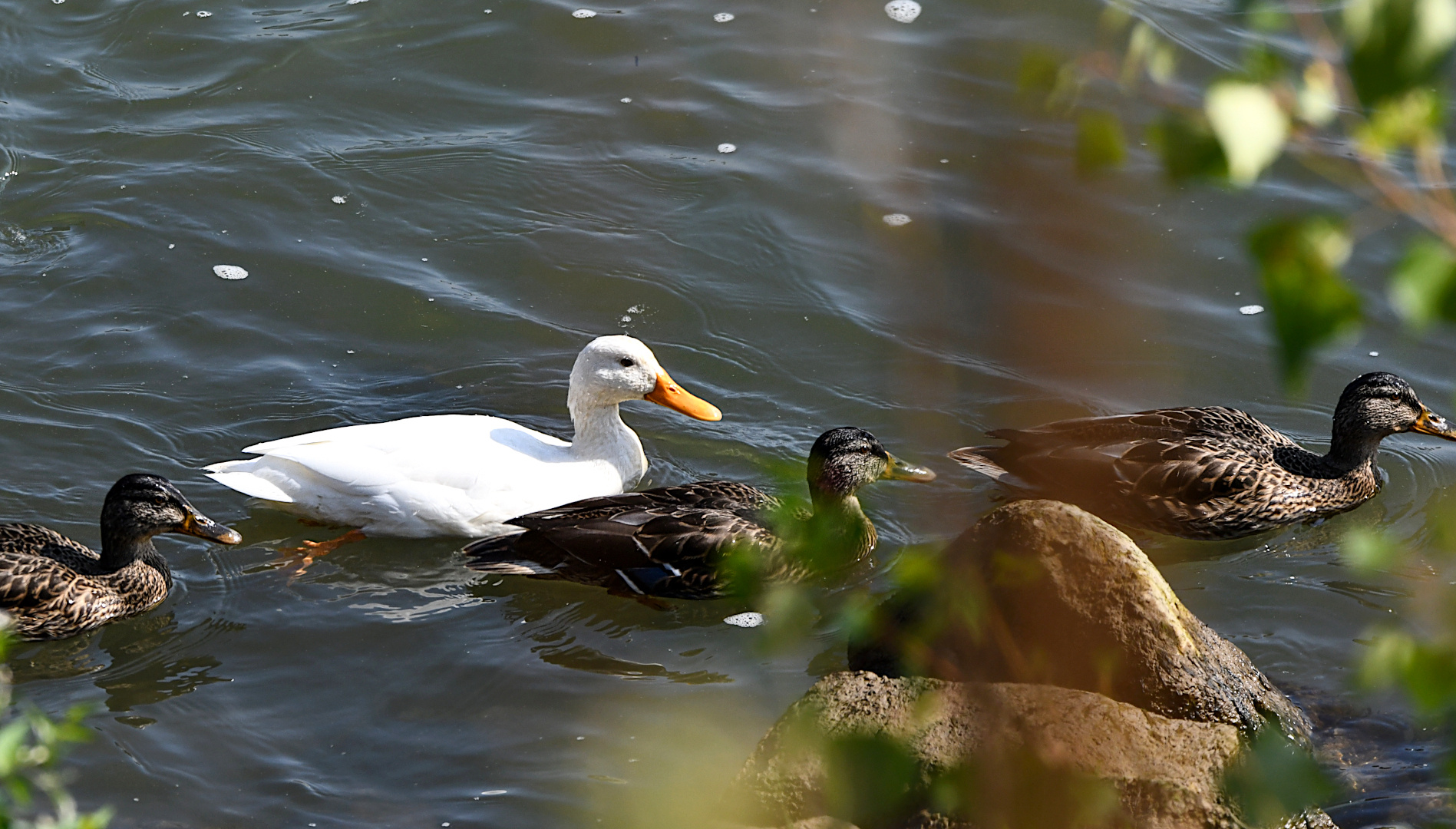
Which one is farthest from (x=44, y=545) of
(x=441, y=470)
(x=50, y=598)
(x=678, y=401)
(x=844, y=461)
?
(x=844, y=461)

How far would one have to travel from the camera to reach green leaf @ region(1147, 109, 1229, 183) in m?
1.15

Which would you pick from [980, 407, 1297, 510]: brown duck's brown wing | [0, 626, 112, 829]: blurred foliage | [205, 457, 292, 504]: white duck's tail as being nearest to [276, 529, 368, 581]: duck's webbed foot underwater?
[205, 457, 292, 504]: white duck's tail

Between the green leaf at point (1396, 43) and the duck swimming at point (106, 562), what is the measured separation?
5.81 metres

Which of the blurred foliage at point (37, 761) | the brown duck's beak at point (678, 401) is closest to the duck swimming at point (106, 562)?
the brown duck's beak at point (678, 401)

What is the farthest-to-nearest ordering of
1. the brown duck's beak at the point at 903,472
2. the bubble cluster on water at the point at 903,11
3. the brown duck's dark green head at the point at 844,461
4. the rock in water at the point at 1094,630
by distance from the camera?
the bubble cluster on water at the point at 903,11, the brown duck's beak at the point at 903,472, the brown duck's dark green head at the point at 844,461, the rock in water at the point at 1094,630

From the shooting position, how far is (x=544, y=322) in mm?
8406

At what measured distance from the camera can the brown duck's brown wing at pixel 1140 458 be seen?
22.6 ft

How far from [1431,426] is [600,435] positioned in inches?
173

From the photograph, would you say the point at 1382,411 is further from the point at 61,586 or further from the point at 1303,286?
the point at 1303,286

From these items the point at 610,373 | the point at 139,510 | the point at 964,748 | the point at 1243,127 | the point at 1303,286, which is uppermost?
the point at 1243,127

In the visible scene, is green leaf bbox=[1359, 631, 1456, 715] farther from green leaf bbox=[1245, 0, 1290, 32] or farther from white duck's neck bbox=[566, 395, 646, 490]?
Answer: white duck's neck bbox=[566, 395, 646, 490]

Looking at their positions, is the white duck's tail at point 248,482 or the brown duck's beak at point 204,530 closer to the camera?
the brown duck's beak at point 204,530

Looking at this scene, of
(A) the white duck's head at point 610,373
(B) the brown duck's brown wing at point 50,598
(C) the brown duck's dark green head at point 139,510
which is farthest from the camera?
→ (A) the white duck's head at point 610,373

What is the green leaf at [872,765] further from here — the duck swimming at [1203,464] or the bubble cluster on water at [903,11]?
the bubble cluster on water at [903,11]
